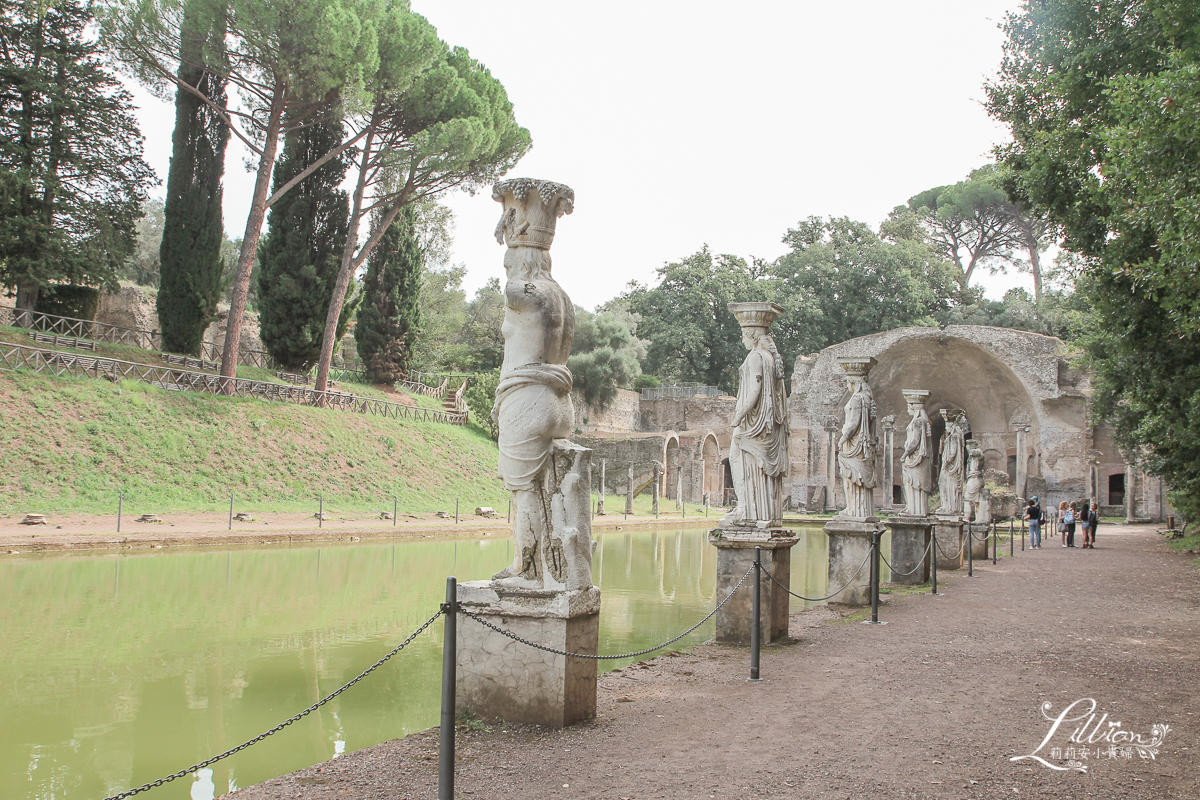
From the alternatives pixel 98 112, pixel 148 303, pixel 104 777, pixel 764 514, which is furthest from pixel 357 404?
pixel 104 777

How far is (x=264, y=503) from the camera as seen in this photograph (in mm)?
18266

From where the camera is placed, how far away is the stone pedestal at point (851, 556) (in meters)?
9.05

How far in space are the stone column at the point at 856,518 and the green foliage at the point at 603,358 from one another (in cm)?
3036

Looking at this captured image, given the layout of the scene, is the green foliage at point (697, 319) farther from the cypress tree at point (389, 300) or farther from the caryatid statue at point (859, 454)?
the caryatid statue at point (859, 454)

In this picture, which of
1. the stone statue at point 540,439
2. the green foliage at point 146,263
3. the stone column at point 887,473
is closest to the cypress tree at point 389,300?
the green foliage at point 146,263

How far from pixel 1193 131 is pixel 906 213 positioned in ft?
152

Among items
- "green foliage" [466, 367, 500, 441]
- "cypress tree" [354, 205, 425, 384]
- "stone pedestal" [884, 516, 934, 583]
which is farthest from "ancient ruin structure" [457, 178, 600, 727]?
"green foliage" [466, 367, 500, 441]

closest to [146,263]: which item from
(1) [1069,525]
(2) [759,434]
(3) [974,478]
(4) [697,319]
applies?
(4) [697,319]

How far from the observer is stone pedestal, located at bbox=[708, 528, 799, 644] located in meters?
6.71

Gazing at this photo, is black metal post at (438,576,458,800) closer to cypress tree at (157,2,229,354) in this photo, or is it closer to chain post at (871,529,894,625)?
chain post at (871,529,894,625)

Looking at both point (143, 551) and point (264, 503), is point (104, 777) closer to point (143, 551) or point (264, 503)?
point (143, 551)

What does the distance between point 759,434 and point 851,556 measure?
9.02 feet

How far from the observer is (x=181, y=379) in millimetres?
21891

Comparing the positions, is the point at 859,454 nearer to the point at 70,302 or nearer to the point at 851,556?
the point at 851,556
